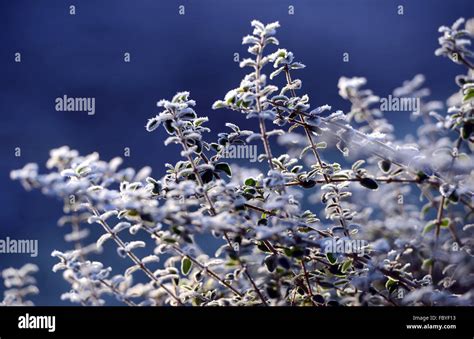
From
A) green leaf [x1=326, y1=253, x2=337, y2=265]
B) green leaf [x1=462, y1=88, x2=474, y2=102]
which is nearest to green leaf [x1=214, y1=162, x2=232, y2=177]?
green leaf [x1=326, y1=253, x2=337, y2=265]

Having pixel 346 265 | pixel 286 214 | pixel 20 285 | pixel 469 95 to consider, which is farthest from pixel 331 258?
pixel 20 285

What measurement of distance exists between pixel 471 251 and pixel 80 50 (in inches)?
68.4

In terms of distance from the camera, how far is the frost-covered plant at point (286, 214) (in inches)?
57.5

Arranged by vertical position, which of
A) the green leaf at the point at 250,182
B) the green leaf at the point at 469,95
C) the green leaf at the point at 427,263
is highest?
the green leaf at the point at 469,95

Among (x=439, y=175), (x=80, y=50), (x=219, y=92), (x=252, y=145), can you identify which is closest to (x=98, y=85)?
(x=80, y=50)

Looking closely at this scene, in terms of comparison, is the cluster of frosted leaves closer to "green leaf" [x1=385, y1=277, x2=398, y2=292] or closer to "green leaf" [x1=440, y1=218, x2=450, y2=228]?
"green leaf" [x1=385, y1=277, x2=398, y2=292]

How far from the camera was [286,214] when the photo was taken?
1.54 m

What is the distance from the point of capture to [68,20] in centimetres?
209

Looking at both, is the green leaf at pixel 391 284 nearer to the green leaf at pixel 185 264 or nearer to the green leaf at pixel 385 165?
the green leaf at pixel 385 165

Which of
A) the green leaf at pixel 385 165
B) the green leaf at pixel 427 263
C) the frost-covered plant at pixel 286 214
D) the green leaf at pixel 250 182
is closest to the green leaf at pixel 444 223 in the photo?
the frost-covered plant at pixel 286 214

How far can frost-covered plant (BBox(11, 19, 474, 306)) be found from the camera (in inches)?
57.5

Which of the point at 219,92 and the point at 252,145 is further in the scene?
the point at 219,92

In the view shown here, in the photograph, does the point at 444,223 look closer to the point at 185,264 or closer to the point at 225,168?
the point at 225,168
